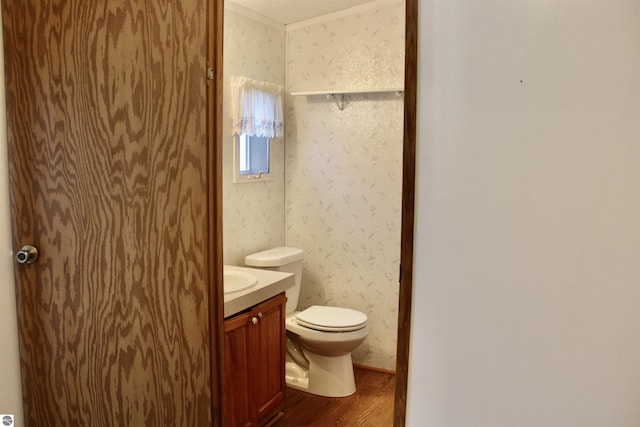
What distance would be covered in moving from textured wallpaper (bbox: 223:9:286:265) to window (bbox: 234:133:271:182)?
5 cm

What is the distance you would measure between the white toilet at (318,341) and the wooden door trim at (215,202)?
102 cm

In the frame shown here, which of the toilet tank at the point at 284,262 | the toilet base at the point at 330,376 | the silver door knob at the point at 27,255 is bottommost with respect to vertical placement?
the toilet base at the point at 330,376

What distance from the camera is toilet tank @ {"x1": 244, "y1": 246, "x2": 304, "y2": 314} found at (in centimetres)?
289

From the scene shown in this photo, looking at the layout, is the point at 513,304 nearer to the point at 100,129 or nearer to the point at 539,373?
the point at 539,373

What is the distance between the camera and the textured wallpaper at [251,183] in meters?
2.88

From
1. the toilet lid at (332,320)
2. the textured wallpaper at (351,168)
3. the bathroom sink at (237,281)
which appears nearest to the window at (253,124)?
the textured wallpaper at (351,168)

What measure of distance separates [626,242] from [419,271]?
1.58 feet

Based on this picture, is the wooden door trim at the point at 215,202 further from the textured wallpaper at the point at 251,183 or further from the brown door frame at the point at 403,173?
the textured wallpaper at the point at 251,183

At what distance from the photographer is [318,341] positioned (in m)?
2.67

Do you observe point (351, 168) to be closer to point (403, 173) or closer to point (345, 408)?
point (345, 408)

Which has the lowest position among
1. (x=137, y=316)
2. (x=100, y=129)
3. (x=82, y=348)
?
(x=82, y=348)

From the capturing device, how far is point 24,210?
179 centimetres

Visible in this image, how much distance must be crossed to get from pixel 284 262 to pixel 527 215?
78.4 inches

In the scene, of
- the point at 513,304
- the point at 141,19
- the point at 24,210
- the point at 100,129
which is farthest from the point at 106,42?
the point at 513,304
